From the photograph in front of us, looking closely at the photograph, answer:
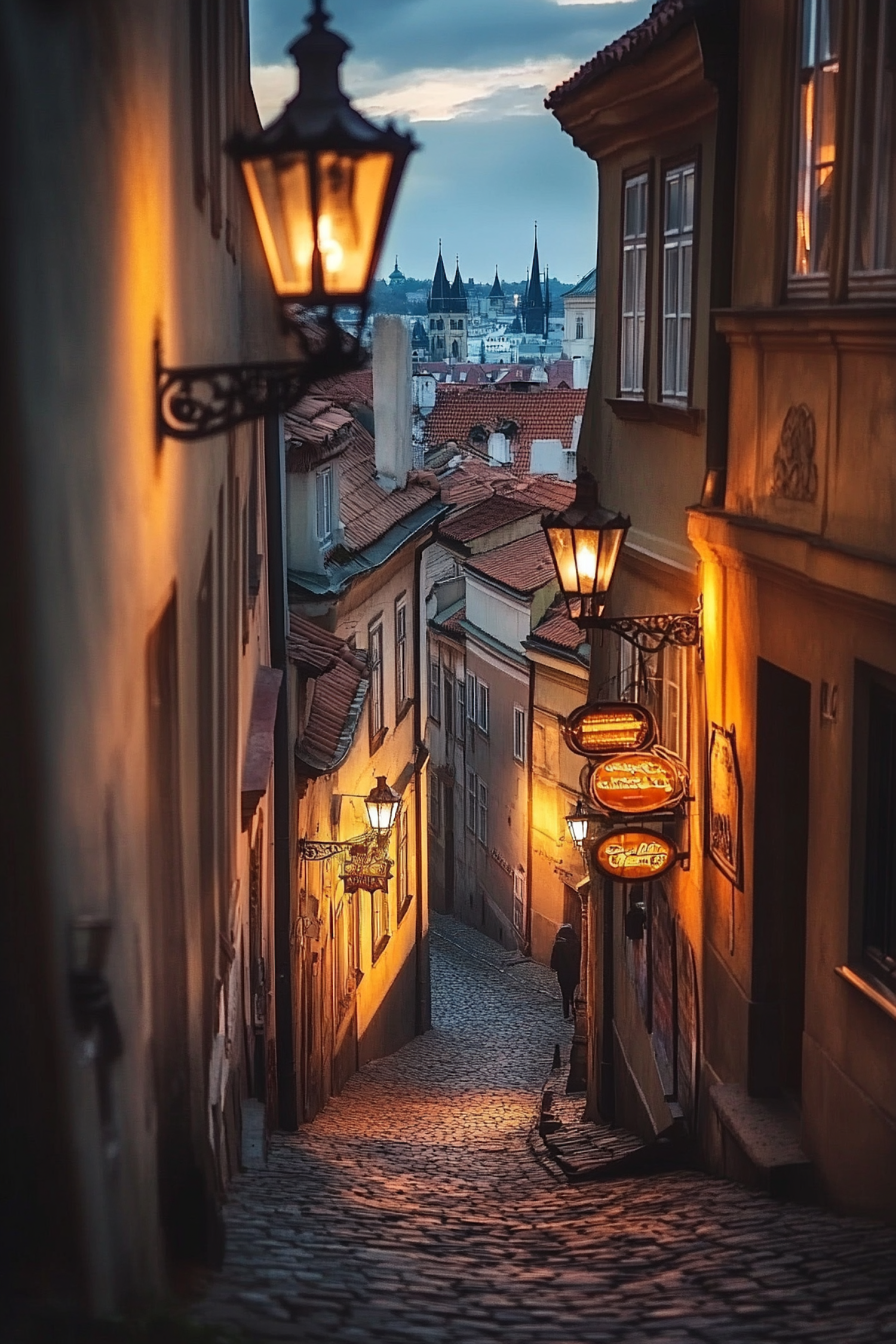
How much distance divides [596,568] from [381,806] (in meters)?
7.84

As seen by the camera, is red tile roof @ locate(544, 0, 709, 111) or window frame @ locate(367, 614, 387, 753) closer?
red tile roof @ locate(544, 0, 709, 111)

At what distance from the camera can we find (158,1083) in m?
5.45

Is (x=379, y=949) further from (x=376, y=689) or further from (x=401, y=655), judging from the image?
(x=401, y=655)

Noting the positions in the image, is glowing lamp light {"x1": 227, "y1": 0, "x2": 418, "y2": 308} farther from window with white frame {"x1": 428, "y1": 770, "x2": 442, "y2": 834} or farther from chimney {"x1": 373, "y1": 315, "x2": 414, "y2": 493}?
window with white frame {"x1": 428, "y1": 770, "x2": 442, "y2": 834}

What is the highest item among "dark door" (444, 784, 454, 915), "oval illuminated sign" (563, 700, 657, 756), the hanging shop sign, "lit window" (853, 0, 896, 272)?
"lit window" (853, 0, 896, 272)

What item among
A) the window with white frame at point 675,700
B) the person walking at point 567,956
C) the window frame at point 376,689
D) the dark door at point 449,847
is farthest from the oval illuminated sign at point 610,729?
→ the dark door at point 449,847

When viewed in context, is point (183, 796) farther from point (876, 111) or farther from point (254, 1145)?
point (254, 1145)

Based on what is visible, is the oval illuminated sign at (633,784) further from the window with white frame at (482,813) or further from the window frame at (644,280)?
the window with white frame at (482,813)

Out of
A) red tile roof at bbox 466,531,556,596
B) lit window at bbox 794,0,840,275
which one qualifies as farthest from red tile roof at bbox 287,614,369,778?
red tile roof at bbox 466,531,556,596

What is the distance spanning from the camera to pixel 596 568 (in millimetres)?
9914

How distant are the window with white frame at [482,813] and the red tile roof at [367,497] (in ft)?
35.0

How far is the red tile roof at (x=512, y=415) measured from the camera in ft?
205

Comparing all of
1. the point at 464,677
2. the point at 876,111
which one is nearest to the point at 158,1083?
the point at 876,111

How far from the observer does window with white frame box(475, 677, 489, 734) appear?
34.7 meters
